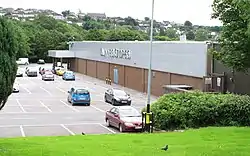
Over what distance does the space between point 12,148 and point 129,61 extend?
43.7m

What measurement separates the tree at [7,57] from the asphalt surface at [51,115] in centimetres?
1137

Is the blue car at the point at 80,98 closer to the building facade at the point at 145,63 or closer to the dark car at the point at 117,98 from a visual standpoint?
the dark car at the point at 117,98

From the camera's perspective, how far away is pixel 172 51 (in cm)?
4522

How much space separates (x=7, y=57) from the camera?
43.2 feet

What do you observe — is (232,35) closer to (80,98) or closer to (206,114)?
(206,114)

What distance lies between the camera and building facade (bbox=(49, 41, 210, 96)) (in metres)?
40.3

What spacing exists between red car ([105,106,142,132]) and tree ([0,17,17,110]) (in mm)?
12397

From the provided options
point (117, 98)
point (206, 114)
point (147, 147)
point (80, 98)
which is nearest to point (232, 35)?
point (206, 114)

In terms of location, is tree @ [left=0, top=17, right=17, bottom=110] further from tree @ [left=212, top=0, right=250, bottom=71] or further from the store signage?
the store signage

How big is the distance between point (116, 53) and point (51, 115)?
29682mm

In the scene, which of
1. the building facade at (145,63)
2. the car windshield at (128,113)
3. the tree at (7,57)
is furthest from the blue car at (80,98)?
the tree at (7,57)

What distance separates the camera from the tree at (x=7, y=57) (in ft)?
42.6

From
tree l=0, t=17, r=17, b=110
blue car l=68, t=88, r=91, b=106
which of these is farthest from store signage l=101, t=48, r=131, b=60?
tree l=0, t=17, r=17, b=110

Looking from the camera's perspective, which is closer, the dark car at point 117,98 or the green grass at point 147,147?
the green grass at point 147,147
